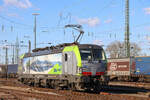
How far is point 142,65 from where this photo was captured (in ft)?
104

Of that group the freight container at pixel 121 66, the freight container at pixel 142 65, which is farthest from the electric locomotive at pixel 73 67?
the freight container at pixel 142 65

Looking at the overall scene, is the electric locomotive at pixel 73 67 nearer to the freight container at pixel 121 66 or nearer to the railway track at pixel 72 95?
the railway track at pixel 72 95

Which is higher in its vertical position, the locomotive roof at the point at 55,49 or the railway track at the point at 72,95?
the locomotive roof at the point at 55,49

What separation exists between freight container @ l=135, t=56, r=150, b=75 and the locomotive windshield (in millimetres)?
15079

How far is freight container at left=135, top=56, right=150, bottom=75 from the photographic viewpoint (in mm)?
30978

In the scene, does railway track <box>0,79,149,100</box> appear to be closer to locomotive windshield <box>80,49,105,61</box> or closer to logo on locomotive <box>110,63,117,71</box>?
A: locomotive windshield <box>80,49,105,61</box>

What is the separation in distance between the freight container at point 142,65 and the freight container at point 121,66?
686 millimetres

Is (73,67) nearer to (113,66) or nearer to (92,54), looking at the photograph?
(92,54)

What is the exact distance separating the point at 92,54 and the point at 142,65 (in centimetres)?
1619

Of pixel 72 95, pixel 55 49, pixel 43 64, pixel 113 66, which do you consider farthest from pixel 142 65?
pixel 72 95

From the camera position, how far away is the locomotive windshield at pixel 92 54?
56.6ft

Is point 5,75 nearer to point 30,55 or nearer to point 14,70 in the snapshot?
point 14,70

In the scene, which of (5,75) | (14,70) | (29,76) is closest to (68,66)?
(29,76)

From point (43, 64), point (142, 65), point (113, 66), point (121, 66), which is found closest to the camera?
point (43, 64)
